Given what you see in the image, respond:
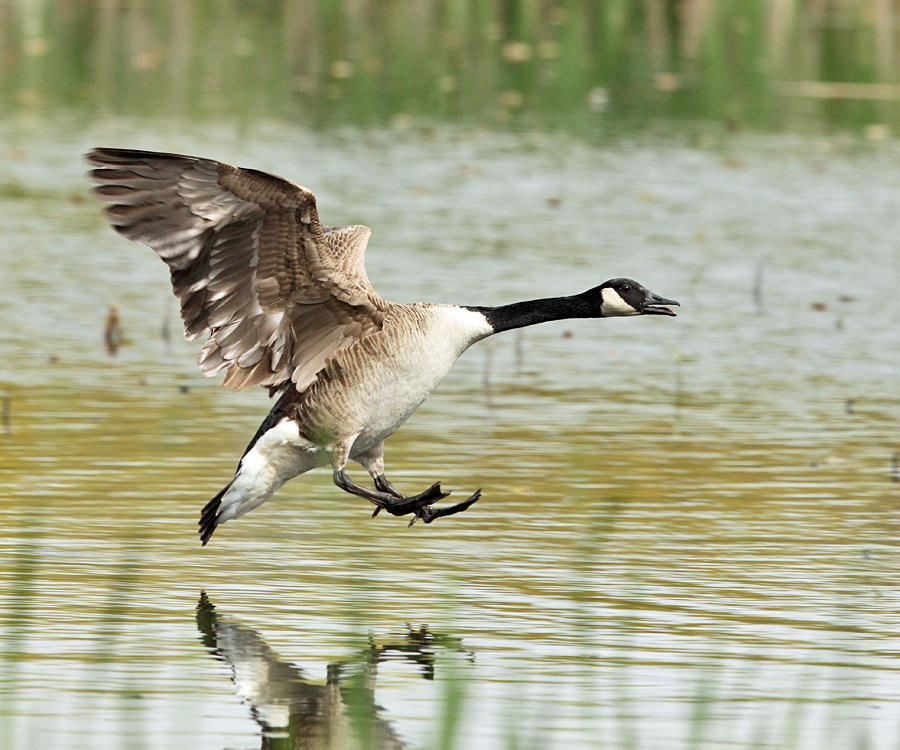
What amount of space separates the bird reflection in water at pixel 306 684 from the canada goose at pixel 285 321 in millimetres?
1029

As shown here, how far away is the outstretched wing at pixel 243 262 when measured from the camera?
7.78 m

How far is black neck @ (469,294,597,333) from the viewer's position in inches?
331

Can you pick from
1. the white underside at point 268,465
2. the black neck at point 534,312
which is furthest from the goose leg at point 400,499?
the black neck at point 534,312

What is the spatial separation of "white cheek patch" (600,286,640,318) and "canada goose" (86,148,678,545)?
0.36m

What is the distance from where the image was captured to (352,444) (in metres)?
8.50

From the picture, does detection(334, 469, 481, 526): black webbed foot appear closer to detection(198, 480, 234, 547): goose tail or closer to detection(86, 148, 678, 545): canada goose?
detection(86, 148, 678, 545): canada goose

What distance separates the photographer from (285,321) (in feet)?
27.5

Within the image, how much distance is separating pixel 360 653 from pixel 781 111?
55.6ft

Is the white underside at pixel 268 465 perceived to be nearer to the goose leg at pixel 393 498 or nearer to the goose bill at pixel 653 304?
the goose leg at pixel 393 498


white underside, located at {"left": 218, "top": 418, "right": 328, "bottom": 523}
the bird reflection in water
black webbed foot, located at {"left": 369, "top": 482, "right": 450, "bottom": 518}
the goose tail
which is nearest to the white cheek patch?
black webbed foot, located at {"left": 369, "top": 482, "right": 450, "bottom": 518}

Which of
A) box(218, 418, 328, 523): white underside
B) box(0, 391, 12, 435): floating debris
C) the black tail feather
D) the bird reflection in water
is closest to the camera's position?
the bird reflection in water

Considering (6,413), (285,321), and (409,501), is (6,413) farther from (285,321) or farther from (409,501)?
(409,501)

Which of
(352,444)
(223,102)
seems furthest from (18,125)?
(352,444)

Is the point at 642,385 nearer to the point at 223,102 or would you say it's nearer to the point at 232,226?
the point at 232,226
